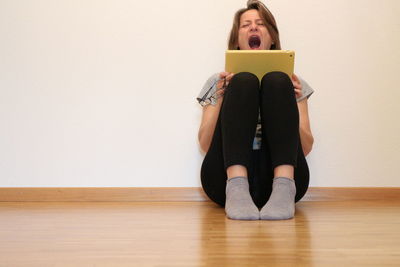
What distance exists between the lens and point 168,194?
200 centimetres

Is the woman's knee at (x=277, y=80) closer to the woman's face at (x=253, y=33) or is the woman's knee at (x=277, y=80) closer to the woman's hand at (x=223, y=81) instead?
the woman's hand at (x=223, y=81)

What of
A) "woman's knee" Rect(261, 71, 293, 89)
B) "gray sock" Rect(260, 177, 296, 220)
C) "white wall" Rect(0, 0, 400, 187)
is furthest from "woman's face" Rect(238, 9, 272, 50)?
"gray sock" Rect(260, 177, 296, 220)

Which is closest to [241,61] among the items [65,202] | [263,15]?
[263,15]

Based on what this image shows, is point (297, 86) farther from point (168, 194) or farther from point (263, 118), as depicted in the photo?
point (168, 194)

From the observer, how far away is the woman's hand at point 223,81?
160cm

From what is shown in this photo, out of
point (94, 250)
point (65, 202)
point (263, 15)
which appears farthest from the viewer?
point (65, 202)

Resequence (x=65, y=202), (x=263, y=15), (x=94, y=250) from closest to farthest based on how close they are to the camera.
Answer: (x=94, y=250) < (x=263, y=15) < (x=65, y=202)

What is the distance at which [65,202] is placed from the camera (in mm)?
1983

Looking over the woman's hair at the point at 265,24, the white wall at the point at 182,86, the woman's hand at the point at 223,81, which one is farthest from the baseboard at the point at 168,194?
the woman's hair at the point at 265,24

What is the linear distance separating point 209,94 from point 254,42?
0.27m

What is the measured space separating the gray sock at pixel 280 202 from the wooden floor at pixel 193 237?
0.03m

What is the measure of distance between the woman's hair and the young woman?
0.23m

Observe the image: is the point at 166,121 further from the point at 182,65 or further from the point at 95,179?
the point at 95,179

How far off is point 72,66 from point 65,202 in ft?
1.75
